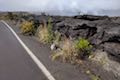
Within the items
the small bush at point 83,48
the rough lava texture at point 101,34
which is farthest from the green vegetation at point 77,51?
the rough lava texture at point 101,34

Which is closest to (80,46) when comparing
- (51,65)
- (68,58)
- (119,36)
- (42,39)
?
(68,58)

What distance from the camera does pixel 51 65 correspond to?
12.9 metres

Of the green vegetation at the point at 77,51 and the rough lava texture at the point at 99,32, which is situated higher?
the rough lava texture at the point at 99,32

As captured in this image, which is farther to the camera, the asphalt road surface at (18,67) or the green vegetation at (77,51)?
the green vegetation at (77,51)

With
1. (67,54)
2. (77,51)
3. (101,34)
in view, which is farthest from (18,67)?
(101,34)

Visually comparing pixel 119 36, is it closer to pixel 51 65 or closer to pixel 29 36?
pixel 51 65

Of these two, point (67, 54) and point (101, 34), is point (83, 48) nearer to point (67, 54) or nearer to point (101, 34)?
point (67, 54)

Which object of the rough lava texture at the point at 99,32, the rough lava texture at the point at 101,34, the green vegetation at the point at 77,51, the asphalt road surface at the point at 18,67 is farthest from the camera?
the green vegetation at the point at 77,51

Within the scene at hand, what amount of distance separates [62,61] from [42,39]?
23.9 ft

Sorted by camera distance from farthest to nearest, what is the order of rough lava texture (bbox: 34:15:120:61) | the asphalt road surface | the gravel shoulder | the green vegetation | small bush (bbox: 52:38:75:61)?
small bush (bbox: 52:38:75:61) < the green vegetation < rough lava texture (bbox: 34:15:120:61) < the asphalt road surface < the gravel shoulder

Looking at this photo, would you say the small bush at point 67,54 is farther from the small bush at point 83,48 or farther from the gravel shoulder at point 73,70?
the gravel shoulder at point 73,70

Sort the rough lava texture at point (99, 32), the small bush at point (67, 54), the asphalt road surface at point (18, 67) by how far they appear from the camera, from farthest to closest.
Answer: the small bush at point (67, 54)
the rough lava texture at point (99, 32)
the asphalt road surface at point (18, 67)

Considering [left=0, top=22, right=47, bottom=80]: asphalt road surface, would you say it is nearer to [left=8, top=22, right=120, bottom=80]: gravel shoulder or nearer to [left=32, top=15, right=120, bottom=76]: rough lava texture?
[left=8, top=22, right=120, bottom=80]: gravel shoulder

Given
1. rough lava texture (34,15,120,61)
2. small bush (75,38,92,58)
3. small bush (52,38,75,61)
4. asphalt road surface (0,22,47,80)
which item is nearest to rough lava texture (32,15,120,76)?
rough lava texture (34,15,120,61)
